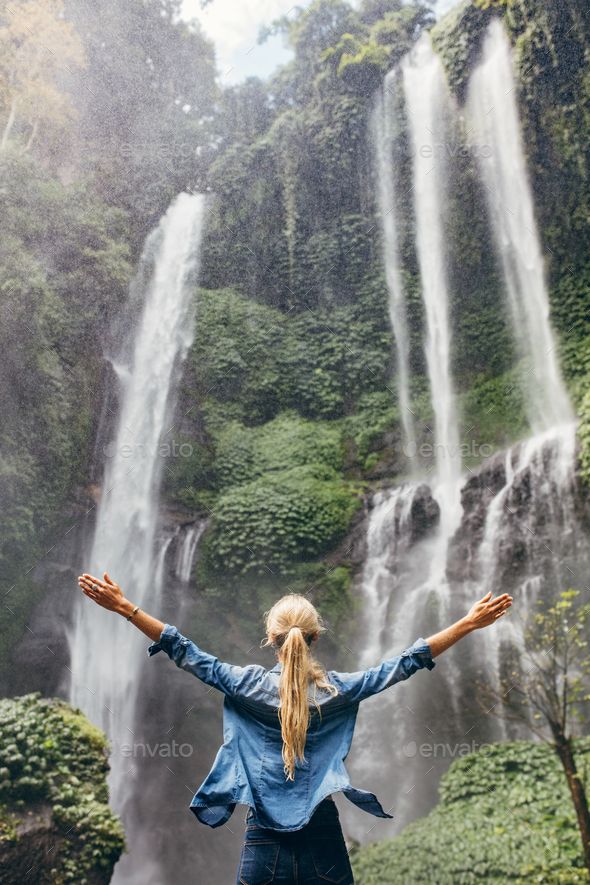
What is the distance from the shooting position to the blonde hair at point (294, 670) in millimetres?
2016

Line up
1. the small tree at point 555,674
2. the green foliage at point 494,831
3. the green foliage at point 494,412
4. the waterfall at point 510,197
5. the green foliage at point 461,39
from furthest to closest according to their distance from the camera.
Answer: the green foliage at point 461,39 → the waterfall at point 510,197 → the green foliage at point 494,412 → the small tree at point 555,674 → the green foliage at point 494,831

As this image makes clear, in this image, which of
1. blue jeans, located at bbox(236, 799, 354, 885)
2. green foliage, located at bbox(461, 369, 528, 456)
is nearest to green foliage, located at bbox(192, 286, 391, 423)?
green foliage, located at bbox(461, 369, 528, 456)

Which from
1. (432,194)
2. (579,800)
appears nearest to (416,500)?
(579,800)

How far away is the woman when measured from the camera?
6.34ft

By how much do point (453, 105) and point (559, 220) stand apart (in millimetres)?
3142

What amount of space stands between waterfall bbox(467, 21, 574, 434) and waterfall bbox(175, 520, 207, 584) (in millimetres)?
5957

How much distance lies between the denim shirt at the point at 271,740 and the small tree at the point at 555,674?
442 cm

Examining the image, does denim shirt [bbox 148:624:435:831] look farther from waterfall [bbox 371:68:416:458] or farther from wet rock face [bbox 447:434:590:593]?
waterfall [bbox 371:68:416:458]

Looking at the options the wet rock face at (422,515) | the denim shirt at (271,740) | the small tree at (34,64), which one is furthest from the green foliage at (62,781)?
the small tree at (34,64)

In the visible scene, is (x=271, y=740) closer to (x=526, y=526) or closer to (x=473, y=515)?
(x=526, y=526)

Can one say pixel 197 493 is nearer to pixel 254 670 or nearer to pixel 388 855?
pixel 388 855

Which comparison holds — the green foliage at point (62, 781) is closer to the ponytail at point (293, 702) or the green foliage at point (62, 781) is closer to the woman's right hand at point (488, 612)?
the ponytail at point (293, 702)

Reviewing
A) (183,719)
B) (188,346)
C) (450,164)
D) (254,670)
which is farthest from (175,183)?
(254,670)

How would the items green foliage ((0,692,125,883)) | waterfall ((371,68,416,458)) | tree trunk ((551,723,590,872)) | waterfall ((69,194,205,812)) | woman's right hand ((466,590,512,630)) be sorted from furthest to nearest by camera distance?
waterfall ((371,68,416,458)) < waterfall ((69,194,205,812)) < green foliage ((0,692,125,883)) < tree trunk ((551,723,590,872)) < woman's right hand ((466,590,512,630))
